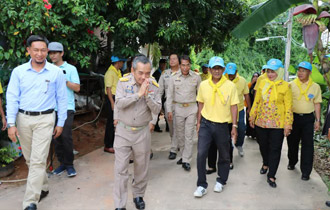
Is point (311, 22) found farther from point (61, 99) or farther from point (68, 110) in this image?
point (68, 110)

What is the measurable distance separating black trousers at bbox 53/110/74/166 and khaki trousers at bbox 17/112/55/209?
0.90 m

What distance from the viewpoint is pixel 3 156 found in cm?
442

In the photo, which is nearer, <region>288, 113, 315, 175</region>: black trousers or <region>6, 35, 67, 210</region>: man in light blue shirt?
<region>6, 35, 67, 210</region>: man in light blue shirt

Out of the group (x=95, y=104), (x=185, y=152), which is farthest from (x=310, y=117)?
(x=95, y=104)

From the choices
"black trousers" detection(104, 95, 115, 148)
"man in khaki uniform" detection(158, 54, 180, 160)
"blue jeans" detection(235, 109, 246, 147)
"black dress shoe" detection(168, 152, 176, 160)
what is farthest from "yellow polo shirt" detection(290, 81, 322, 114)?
"black trousers" detection(104, 95, 115, 148)

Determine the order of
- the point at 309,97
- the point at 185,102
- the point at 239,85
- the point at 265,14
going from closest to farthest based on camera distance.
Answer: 1. the point at 265,14
2. the point at 309,97
3. the point at 185,102
4. the point at 239,85

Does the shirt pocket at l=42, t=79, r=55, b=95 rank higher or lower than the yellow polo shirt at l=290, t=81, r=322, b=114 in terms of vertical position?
higher

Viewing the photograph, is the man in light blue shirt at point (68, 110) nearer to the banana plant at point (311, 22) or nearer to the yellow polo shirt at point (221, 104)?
the yellow polo shirt at point (221, 104)

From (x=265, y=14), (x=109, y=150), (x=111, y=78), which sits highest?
(x=265, y=14)

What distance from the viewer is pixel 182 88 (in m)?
5.13

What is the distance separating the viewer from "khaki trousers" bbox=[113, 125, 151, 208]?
342 centimetres

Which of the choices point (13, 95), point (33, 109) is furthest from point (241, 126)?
point (13, 95)

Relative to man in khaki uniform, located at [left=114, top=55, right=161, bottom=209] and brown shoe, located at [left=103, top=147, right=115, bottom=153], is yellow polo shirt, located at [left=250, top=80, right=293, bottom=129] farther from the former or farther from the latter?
brown shoe, located at [left=103, top=147, right=115, bottom=153]

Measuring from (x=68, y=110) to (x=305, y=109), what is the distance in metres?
3.51
